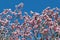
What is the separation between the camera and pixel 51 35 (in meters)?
5.81

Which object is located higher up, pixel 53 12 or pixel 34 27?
pixel 53 12

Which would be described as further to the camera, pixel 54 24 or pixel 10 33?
pixel 10 33

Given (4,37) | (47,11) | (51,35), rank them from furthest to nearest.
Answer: (4,37), (47,11), (51,35)

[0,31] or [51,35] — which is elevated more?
[0,31]

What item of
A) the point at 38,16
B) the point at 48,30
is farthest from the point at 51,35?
the point at 38,16

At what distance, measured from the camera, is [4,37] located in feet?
23.2

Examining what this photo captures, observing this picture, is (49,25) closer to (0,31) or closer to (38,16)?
(38,16)

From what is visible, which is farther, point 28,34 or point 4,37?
point 4,37

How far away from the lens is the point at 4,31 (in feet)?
23.7

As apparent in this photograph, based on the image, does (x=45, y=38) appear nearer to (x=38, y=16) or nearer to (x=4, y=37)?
(x=38, y=16)

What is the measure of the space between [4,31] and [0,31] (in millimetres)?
159

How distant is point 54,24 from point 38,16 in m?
0.48

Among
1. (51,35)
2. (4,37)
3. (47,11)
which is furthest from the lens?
(4,37)

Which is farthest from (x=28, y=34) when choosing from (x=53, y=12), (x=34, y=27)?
(x=53, y=12)
